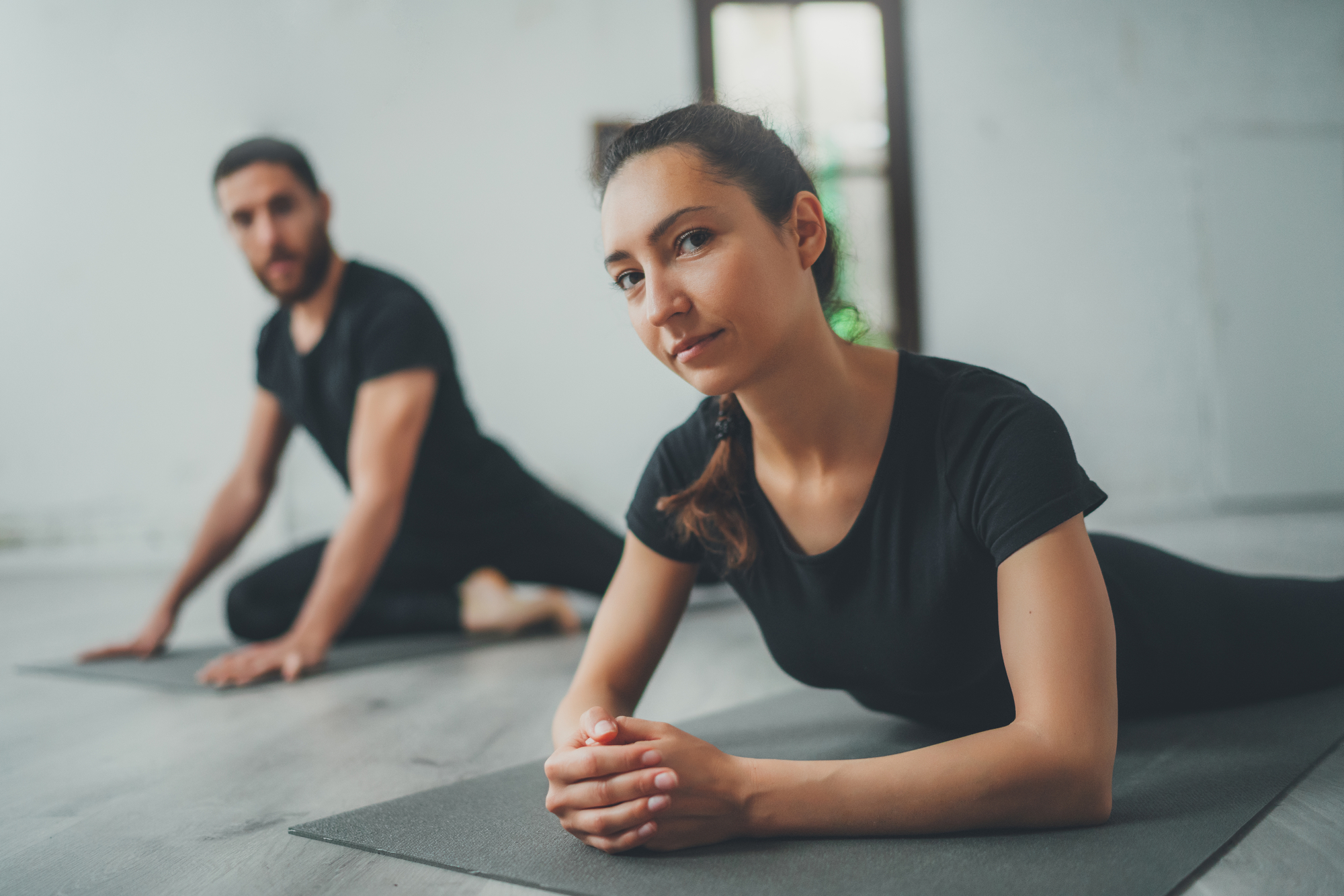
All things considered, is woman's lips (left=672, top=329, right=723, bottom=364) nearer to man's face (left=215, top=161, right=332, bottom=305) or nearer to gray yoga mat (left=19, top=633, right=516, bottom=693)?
gray yoga mat (left=19, top=633, right=516, bottom=693)

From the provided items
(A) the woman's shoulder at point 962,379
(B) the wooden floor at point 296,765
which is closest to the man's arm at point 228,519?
(B) the wooden floor at point 296,765

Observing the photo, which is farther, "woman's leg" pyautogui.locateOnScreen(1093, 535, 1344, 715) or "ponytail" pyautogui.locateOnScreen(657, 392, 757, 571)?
"woman's leg" pyautogui.locateOnScreen(1093, 535, 1344, 715)

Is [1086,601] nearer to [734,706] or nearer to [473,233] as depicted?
[734,706]

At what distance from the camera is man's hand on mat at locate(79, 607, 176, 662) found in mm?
2401

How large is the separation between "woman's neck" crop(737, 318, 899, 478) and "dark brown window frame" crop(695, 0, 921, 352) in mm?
4059

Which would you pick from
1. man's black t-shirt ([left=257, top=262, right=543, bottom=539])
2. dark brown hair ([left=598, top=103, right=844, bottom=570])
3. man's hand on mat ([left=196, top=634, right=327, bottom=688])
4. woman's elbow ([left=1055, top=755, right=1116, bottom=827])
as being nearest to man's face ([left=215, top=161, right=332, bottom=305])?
man's black t-shirt ([left=257, top=262, right=543, bottom=539])

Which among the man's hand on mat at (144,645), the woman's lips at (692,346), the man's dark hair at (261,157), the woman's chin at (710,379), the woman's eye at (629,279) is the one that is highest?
the man's dark hair at (261,157)

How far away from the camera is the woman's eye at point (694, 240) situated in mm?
974

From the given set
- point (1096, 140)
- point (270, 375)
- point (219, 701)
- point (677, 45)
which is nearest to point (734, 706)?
point (219, 701)

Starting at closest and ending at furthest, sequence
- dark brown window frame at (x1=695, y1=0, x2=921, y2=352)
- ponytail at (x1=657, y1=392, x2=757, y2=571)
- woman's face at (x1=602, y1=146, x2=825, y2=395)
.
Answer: woman's face at (x1=602, y1=146, x2=825, y2=395), ponytail at (x1=657, y1=392, x2=757, y2=571), dark brown window frame at (x1=695, y1=0, x2=921, y2=352)

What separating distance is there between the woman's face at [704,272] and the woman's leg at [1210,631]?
24.2 inches

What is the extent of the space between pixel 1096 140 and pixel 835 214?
464cm

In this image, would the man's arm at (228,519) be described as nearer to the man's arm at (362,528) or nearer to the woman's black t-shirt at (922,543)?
the man's arm at (362,528)

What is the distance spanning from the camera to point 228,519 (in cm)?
251
